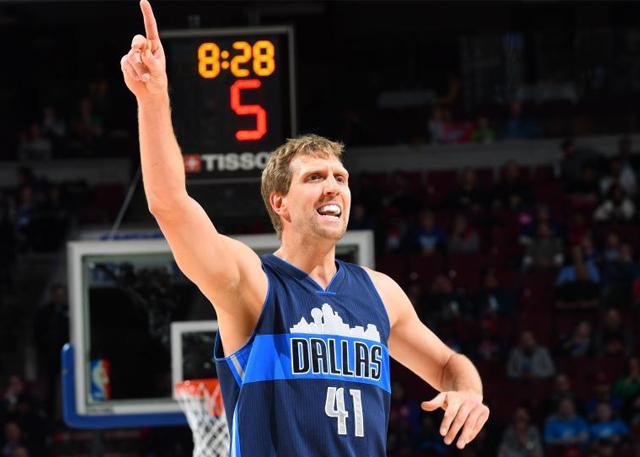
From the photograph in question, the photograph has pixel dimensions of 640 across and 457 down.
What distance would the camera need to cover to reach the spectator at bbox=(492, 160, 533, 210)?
19266mm

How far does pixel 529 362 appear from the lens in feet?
54.9

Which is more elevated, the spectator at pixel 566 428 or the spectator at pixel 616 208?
the spectator at pixel 616 208

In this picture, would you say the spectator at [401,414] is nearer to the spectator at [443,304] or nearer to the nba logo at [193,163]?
the spectator at [443,304]

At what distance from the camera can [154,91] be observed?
12.7 ft

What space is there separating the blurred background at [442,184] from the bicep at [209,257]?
8.52m

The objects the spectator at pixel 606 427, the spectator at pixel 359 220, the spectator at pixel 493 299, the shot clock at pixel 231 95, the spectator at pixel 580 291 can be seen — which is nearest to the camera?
the shot clock at pixel 231 95

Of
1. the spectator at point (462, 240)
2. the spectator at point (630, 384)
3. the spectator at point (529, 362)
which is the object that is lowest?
the spectator at point (630, 384)

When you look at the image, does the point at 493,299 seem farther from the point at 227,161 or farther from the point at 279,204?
the point at 279,204

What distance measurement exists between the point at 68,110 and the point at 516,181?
738 centimetres

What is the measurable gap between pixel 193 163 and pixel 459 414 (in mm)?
6890

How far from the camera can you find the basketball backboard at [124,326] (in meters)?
10.9

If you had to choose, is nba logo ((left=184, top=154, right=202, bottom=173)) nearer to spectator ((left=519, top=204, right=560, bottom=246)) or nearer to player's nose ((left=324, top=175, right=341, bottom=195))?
player's nose ((left=324, top=175, right=341, bottom=195))

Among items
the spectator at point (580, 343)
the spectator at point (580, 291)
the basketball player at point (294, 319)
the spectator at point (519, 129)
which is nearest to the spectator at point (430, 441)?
the spectator at point (580, 343)

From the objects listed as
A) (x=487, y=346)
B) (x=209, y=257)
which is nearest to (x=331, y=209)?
(x=209, y=257)
